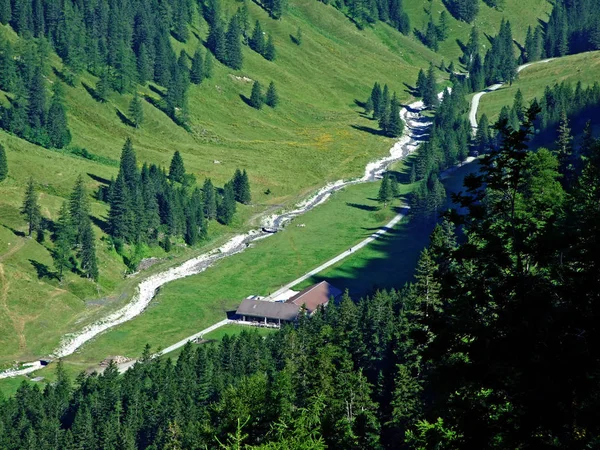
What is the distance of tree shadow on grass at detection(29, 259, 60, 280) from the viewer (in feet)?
448

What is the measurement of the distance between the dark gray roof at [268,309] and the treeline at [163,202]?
31.1m

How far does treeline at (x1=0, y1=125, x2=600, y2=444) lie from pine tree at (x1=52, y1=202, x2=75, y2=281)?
1297 inches

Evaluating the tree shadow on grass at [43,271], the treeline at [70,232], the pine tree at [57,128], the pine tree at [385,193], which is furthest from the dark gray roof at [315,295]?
the pine tree at [57,128]

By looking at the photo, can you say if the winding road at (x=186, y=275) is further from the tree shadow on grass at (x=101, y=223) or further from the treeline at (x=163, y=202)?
the tree shadow on grass at (x=101, y=223)

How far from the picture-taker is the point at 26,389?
102062 mm

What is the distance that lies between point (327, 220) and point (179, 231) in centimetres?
3040

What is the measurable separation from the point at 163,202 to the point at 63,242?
1198 inches

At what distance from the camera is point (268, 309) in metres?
132

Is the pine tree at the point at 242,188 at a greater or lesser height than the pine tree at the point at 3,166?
lesser

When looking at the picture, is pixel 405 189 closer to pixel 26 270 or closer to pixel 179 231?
pixel 179 231

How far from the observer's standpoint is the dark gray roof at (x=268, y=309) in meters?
130

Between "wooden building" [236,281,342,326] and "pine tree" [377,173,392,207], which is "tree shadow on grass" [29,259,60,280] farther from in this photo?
"pine tree" [377,173,392,207]

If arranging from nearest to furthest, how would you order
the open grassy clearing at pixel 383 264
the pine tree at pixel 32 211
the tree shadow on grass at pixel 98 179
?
the open grassy clearing at pixel 383 264 < the pine tree at pixel 32 211 < the tree shadow on grass at pixel 98 179

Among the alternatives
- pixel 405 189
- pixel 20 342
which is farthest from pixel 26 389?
pixel 405 189
